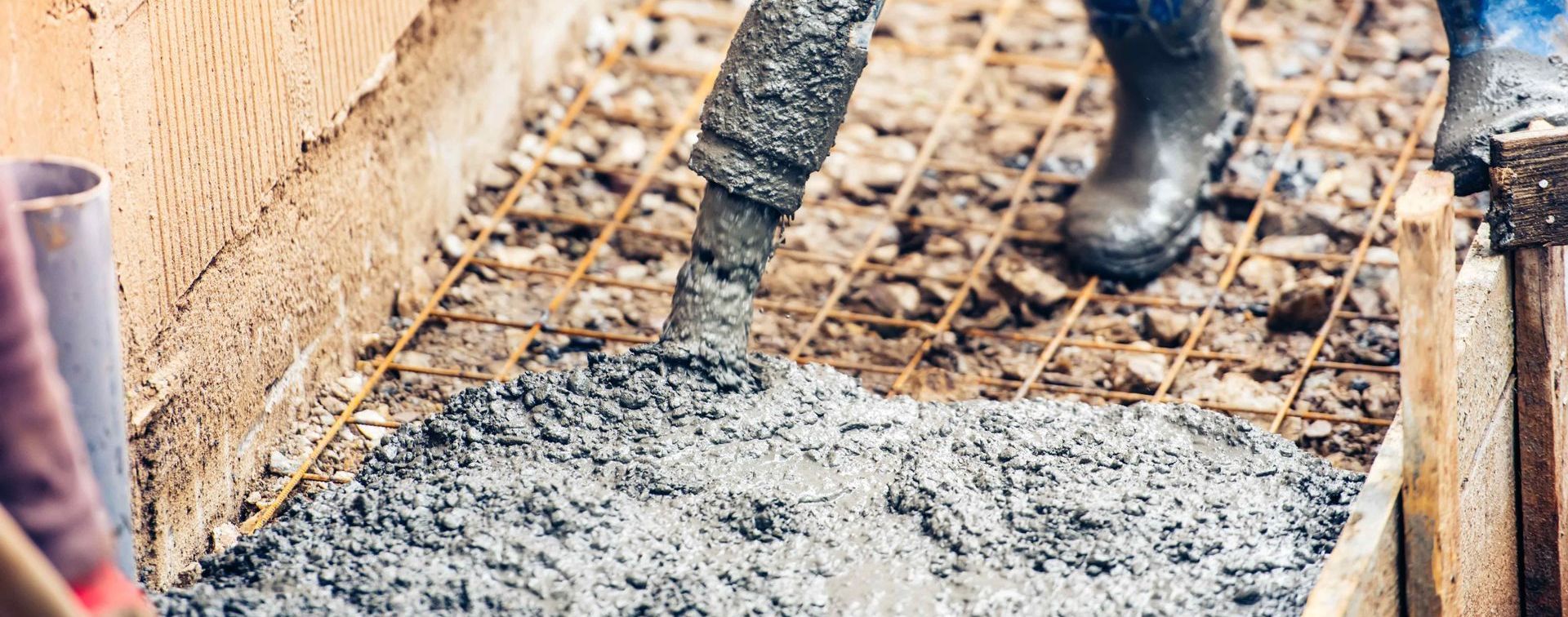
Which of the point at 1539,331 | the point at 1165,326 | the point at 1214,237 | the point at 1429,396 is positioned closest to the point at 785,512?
the point at 1429,396

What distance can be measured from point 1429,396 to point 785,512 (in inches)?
29.5

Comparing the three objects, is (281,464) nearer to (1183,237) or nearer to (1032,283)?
(1032,283)

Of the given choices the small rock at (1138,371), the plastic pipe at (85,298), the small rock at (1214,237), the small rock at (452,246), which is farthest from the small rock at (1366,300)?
the plastic pipe at (85,298)

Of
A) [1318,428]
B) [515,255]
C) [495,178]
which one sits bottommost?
[1318,428]

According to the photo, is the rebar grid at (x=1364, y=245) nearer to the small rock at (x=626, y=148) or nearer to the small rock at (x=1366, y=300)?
the small rock at (x=1366, y=300)

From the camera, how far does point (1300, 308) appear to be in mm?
2975

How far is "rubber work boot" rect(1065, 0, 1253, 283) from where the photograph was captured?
3.06m

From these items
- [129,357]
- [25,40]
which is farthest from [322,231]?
[25,40]

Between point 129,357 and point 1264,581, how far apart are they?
140 cm

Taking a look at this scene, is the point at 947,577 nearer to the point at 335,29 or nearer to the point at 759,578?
the point at 759,578

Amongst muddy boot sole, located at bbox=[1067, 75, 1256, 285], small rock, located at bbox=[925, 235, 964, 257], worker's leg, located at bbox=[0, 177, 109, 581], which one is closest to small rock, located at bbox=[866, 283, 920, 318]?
small rock, located at bbox=[925, 235, 964, 257]

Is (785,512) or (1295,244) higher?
(1295,244)

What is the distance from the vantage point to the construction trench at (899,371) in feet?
6.38

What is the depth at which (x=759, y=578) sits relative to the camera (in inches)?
75.7
